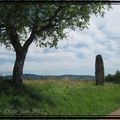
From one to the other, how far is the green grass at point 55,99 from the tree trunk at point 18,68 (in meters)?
0.26

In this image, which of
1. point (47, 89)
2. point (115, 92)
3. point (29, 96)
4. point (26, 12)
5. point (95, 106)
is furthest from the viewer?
point (115, 92)

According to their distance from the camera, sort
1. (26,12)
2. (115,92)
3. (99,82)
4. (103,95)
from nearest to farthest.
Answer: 1. (26,12)
2. (103,95)
3. (115,92)
4. (99,82)

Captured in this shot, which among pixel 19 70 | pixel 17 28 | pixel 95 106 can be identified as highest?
pixel 17 28

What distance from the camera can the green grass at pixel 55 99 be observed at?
13751mm

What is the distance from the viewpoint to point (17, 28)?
14.8 meters

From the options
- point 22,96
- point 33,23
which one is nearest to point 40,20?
point 33,23

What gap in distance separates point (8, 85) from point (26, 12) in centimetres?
290

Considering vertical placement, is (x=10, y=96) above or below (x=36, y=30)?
below

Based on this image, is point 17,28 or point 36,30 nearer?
point 17,28

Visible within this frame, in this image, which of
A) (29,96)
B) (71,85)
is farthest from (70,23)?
(71,85)

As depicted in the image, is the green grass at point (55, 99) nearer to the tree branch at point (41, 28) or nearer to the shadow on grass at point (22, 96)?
the shadow on grass at point (22, 96)

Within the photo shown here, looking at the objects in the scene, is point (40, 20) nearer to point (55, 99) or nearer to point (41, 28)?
point (41, 28)

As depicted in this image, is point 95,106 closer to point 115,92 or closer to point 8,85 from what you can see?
point 8,85

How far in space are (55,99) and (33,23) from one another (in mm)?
3138
